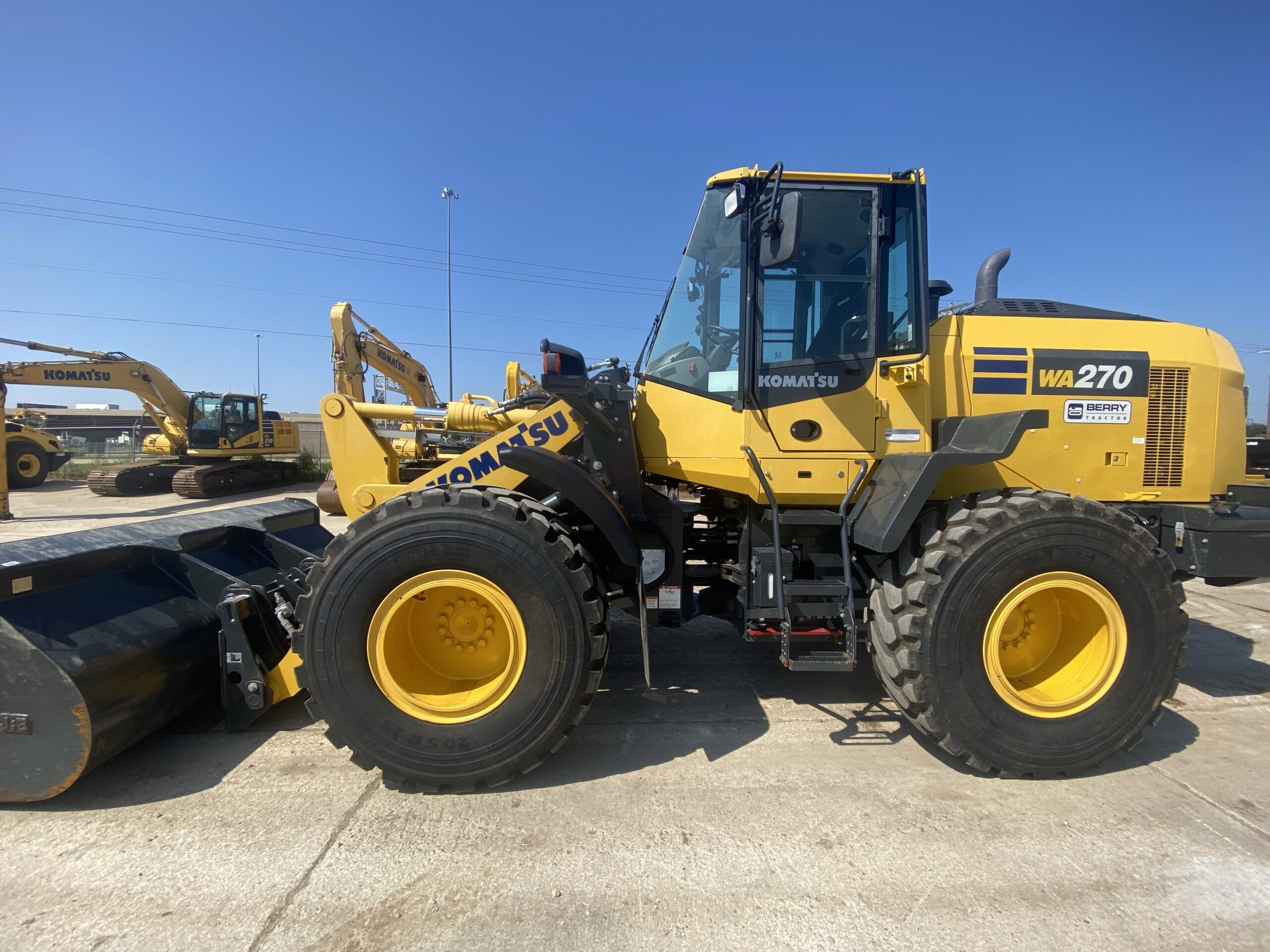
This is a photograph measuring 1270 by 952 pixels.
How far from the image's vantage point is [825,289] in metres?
3.15

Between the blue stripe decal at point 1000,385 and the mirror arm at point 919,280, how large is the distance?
387 mm

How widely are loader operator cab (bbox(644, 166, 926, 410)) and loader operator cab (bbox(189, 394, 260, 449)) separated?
1705 centimetres

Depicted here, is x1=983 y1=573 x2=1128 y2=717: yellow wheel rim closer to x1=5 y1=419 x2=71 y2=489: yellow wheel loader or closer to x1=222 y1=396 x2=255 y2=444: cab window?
x1=222 y1=396 x2=255 y2=444: cab window

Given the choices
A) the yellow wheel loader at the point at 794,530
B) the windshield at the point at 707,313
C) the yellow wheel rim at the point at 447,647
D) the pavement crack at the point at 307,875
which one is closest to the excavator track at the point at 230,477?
the yellow wheel loader at the point at 794,530

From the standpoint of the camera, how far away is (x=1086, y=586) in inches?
107

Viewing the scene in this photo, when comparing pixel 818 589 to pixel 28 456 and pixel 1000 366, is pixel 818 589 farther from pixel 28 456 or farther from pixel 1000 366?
pixel 28 456

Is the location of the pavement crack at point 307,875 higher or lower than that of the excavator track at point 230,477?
lower

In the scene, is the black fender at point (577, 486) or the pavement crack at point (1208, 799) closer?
the pavement crack at point (1208, 799)

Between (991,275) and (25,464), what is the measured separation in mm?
24538

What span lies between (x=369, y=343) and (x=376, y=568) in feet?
29.9

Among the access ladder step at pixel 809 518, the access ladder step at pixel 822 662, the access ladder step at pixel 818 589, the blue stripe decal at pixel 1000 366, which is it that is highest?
the blue stripe decal at pixel 1000 366

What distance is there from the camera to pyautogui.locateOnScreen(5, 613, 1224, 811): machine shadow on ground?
263 centimetres

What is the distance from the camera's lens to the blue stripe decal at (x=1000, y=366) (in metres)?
3.21

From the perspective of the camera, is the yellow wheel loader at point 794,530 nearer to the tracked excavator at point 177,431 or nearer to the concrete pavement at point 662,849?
the concrete pavement at point 662,849
